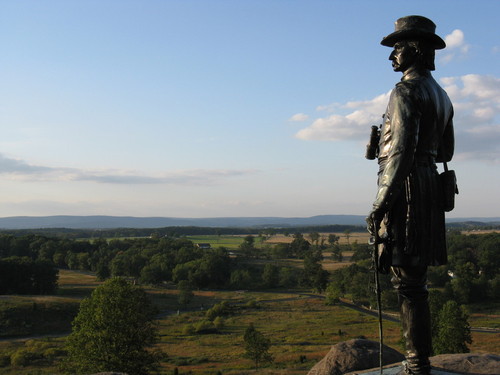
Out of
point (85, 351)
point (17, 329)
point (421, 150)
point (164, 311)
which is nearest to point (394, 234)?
point (421, 150)

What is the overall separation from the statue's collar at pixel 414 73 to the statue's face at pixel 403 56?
0.31 feet

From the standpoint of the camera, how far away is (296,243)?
526 ft

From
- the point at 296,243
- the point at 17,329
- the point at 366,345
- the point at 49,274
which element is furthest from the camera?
the point at 296,243

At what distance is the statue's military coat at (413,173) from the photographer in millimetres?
6773

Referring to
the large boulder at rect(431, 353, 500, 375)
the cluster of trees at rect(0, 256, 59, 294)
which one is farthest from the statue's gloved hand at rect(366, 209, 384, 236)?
the cluster of trees at rect(0, 256, 59, 294)

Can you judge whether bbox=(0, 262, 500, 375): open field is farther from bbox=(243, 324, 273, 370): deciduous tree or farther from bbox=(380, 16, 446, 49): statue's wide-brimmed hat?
bbox=(380, 16, 446, 49): statue's wide-brimmed hat

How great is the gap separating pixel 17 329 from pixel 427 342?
200ft

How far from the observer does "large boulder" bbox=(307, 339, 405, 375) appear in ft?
48.6

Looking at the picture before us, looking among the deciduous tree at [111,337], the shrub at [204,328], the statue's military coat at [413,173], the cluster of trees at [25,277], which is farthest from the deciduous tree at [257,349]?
the cluster of trees at [25,277]

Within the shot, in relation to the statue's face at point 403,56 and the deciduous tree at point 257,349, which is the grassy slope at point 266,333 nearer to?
the deciduous tree at point 257,349

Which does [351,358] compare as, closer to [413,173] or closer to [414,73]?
[413,173]

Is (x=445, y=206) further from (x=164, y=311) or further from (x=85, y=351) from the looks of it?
(x=164, y=311)

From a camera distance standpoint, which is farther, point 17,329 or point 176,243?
point 176,243

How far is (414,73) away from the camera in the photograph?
7535mm
